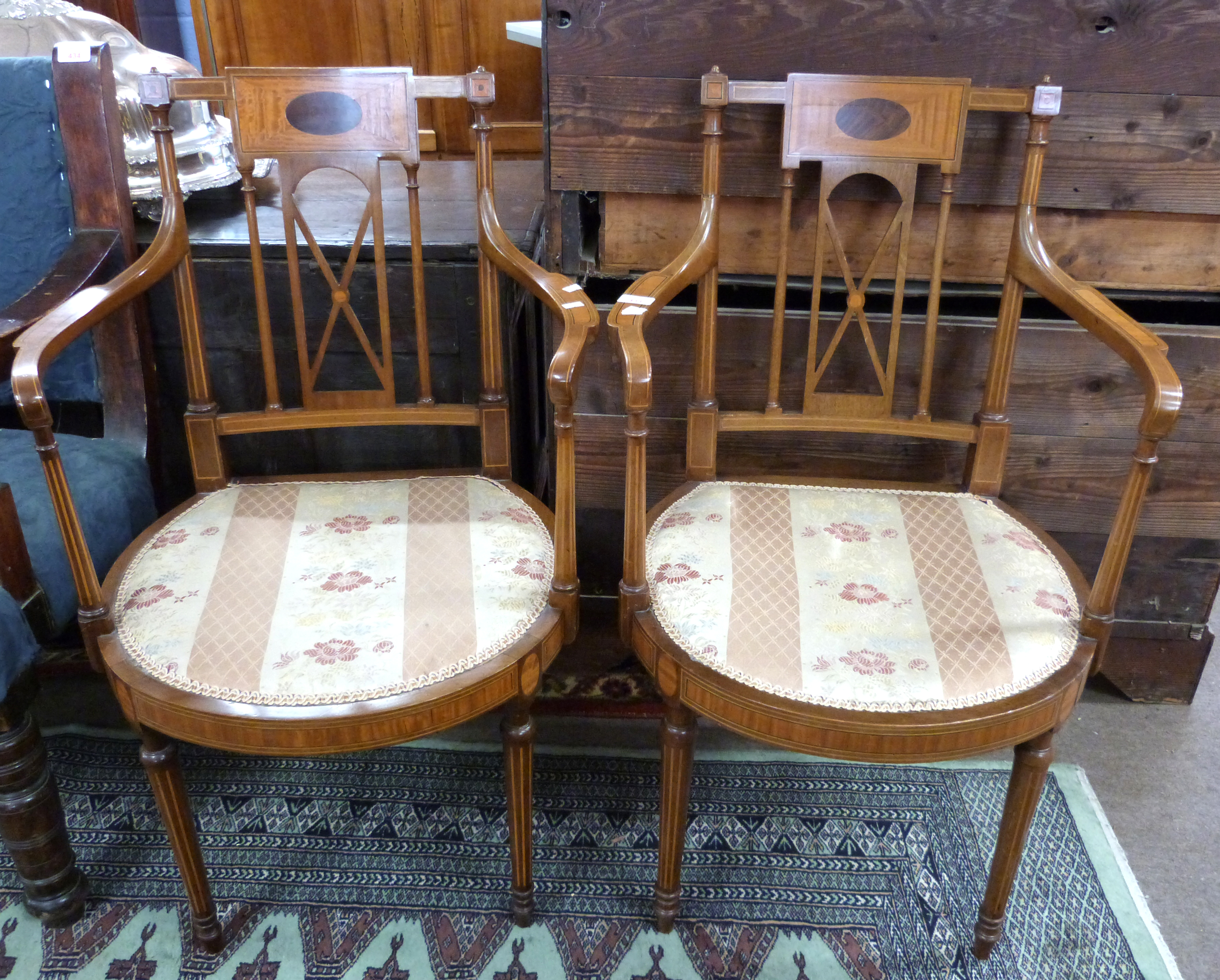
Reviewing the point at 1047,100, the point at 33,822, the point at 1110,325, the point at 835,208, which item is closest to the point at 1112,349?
the point at 1110,325

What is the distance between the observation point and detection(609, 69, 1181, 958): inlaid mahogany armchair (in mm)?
1075

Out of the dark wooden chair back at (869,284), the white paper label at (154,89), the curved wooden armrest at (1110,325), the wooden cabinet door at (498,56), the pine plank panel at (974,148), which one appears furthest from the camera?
the wooden cabinet door at (498,56)

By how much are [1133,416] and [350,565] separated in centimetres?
122

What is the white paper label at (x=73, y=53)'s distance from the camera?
1.43m

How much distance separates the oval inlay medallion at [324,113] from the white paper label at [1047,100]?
0.88m

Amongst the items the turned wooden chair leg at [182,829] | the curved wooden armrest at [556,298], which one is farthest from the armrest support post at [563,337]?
the turned wooden chair leg at [182,829]

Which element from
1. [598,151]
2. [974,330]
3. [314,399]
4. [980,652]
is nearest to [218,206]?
[314,399]

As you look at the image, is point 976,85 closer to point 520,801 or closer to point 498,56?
point 520,801

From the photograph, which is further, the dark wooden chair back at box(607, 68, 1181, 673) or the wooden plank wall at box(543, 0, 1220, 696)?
the wooden plank wall at box(543, 0, 1220, 696)

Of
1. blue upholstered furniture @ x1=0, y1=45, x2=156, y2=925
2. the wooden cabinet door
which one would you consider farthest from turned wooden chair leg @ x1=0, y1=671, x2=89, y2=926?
the wooden cabinet door

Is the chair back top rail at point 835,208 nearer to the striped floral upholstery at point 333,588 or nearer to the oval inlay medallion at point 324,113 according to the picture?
the striped floral upholstery at point 333,588

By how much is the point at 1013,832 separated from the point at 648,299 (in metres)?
0.79

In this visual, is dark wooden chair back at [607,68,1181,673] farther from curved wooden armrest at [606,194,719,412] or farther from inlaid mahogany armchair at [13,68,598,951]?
inlaid mahogany armchair at [13,68,598,951]

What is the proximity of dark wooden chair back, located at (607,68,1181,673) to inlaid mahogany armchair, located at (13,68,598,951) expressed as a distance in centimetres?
13
